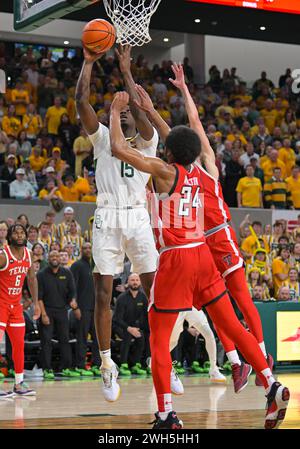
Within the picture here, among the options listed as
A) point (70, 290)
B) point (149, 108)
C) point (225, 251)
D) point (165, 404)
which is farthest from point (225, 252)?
point (70, 290)

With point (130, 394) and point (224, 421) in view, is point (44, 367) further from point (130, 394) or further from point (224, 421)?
point (224, 421)

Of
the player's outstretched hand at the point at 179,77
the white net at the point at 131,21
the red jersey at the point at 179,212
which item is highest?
the white net at the point at 131,21

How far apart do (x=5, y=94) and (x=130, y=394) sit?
34.7 feet

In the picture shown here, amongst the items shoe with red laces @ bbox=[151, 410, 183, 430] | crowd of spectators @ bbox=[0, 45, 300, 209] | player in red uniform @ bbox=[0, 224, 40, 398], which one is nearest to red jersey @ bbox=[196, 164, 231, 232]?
shoe with red laces @ bbox=[151, 410, 183, 430]

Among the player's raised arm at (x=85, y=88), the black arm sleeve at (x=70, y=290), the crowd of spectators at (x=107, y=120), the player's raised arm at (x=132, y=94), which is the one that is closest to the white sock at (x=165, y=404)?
the player's raised arm at (x=132, y=94)

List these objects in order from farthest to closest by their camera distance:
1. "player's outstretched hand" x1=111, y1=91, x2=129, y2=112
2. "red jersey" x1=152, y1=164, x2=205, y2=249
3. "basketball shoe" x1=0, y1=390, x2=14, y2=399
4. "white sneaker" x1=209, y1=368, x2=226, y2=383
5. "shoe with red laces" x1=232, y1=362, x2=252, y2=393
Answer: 1. "white sneaker" x1=209, y1=368, x2=226, y2=383
2. "basketball shoe" x1=0, y1=390, x2=14, y2=399
3. "shoe with red laces" x1=232, y1=362, x2=252, y2=393
4. "player's outstretched hand" x1=111, y1=91, x2=129, y2=112
5. "red jersey" x1=152, y1=164, x2=205, y2=249

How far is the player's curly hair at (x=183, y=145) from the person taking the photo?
22.5 ft

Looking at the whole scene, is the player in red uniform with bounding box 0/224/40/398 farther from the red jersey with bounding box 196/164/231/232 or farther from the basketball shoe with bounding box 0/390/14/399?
the red jersey with bounding box 196/164/231/232

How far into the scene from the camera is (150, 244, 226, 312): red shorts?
6.76 m

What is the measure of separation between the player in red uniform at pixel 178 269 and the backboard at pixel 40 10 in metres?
2.52

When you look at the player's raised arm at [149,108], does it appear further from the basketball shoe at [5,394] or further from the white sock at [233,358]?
the basketball shoe at [5,394]

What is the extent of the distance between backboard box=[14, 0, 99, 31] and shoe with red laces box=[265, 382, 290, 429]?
4.34 meters

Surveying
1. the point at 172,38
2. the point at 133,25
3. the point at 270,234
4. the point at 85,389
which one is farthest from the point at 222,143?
the point at 133,25

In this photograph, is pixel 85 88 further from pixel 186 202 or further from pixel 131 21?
pixel 131 21
